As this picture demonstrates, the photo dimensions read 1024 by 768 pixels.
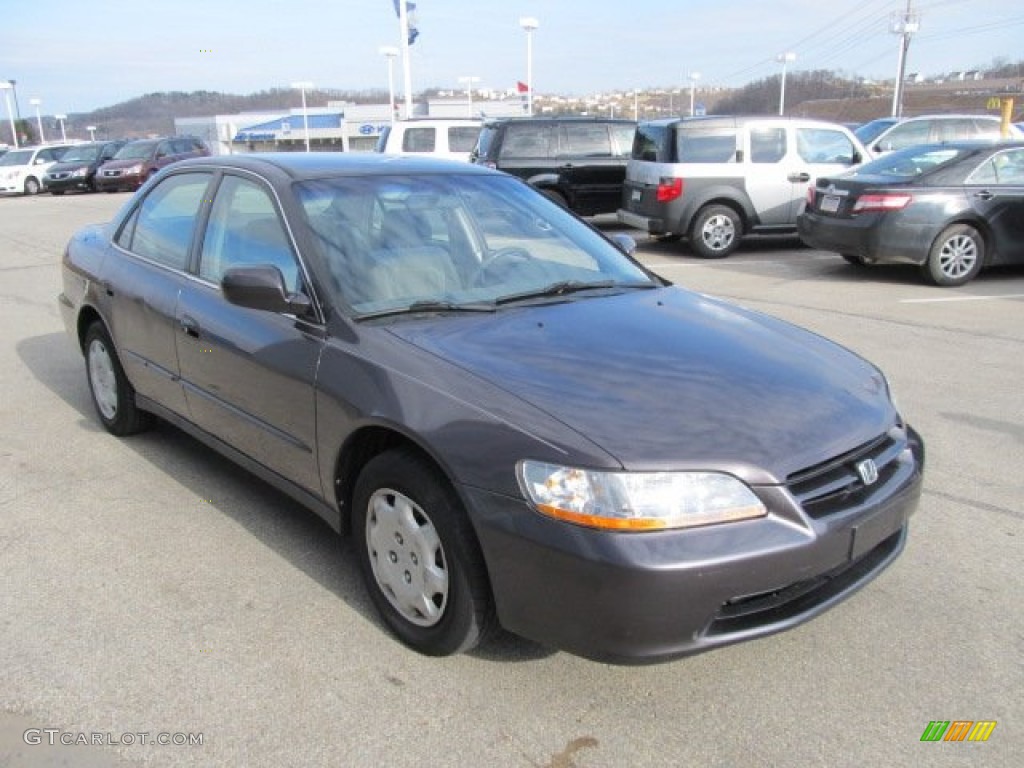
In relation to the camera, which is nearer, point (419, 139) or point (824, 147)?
point (824, 147)

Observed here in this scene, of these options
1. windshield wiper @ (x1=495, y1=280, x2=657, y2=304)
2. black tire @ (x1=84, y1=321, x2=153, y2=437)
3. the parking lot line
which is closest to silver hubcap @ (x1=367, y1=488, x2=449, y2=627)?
windshield wiper @ (x1=495, y1=280, x2=657, y2=304)

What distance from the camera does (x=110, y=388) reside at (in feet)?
16.5

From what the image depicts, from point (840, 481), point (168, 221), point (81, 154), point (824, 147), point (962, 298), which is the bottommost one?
point (962, 298)

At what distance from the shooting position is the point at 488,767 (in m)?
2.43

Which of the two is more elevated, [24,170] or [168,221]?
[168,221]

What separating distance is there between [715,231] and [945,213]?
10.4 ft

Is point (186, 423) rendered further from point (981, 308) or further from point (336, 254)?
point (981, 308)

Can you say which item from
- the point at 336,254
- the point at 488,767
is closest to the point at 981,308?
the point at 336,254

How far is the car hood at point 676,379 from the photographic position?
2498mm

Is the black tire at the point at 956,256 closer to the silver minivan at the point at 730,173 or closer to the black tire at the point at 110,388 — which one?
the silver minivan at the point at 730,173

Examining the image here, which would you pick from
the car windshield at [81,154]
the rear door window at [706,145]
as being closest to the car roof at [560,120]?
the rear door window at [706,145]

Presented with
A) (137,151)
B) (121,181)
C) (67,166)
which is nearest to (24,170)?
(67,166)

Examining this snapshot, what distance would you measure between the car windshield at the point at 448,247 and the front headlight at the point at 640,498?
1.10 meters

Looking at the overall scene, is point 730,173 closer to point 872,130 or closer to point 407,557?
point 872,130
